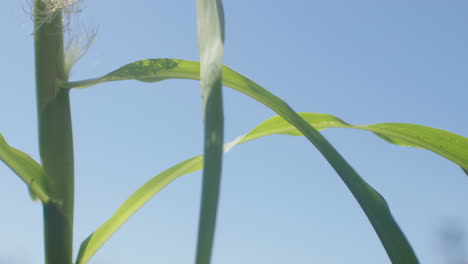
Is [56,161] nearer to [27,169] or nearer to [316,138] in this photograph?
[27,169]

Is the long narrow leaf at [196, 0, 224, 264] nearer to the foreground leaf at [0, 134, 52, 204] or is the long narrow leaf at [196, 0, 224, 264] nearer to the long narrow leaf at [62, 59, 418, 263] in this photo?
the long narrow leaf at [62, 59, 418, 263]

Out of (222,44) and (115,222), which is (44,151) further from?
(222,44)

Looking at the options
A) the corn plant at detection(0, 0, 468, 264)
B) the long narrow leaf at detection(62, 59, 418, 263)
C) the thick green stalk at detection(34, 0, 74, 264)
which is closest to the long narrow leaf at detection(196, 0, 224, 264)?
the corn plant at detection(0, 0, 468, 264)

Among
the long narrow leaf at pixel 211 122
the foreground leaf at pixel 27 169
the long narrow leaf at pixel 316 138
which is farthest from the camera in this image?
the foreground leaf at pixel 27 169

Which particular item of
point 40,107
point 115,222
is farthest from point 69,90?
point 115,222

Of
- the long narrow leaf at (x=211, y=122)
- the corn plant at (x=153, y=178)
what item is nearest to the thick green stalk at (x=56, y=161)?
the corn plant at (x=153, y=178)

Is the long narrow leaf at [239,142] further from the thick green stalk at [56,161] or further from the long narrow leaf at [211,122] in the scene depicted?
the long narrow leaf at [211,122]

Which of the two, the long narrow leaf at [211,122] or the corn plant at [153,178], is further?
the corn plant at [153,178]
